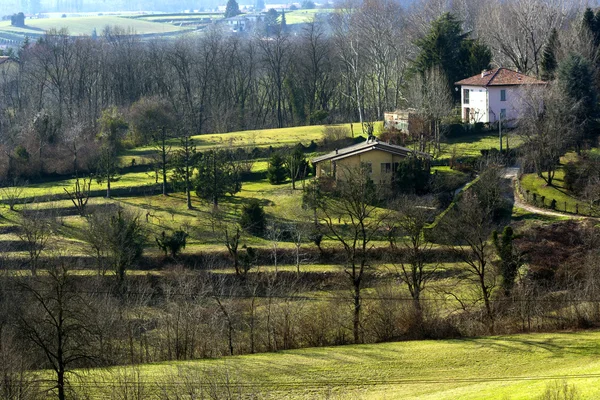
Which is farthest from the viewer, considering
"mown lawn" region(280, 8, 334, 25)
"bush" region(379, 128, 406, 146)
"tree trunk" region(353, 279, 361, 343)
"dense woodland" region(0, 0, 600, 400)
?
"mown lawn" region(280, 8, 334, 25)

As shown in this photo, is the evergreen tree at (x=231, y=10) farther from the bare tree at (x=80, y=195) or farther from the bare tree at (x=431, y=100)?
the bare tree at (x=80, y=195)

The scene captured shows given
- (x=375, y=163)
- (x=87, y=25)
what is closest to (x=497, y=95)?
(x=375, y=163)

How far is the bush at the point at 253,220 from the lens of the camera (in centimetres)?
3984

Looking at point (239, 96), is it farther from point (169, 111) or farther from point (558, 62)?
point (558, 62)

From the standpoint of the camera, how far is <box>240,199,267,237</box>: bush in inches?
1569

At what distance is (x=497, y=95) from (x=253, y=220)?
21.0 m

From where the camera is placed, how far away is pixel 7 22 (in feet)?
557

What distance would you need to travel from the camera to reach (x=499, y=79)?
55.0 m

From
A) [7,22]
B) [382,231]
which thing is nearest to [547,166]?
[382,231]

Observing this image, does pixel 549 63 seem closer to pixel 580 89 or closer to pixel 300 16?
pixel 580 89

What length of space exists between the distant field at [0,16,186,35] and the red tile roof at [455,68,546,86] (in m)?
98.3

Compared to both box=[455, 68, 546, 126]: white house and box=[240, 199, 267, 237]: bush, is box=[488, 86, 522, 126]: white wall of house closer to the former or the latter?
box=[455, 68, 546, 126]: white house

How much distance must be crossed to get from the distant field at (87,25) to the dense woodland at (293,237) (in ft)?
268

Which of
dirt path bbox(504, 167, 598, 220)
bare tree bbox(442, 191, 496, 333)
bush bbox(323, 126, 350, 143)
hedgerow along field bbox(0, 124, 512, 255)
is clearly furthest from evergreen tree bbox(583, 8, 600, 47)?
bare tree bbox(442, 191, 496, 333)
